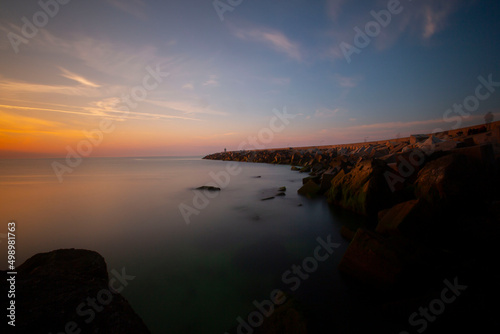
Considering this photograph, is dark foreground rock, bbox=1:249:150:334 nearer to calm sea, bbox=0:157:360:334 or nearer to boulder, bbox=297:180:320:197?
calm sea, bbox=0:157:360:334

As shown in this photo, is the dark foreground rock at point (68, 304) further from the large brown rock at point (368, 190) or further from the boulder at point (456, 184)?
the large brown rock at point (368, 190)

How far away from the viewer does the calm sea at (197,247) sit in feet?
11.0

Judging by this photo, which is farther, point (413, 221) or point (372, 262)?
point (413, 221)

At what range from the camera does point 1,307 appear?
5.43 feet

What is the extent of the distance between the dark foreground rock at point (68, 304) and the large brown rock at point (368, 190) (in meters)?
7.59

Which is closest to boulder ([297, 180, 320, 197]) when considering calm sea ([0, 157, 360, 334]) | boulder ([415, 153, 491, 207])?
calm sea ([0, 157, 360, 334])

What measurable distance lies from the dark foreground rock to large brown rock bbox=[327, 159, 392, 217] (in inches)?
299

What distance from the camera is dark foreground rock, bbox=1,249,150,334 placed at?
1.68 metres

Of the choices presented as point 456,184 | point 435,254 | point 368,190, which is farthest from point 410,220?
point 368,190

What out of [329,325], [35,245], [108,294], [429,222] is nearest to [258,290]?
[329,325]

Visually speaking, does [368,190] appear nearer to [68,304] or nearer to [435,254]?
[435,254]

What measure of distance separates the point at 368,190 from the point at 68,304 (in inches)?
320

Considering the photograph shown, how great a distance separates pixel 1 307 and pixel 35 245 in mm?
6027

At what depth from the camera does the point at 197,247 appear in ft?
18.2
